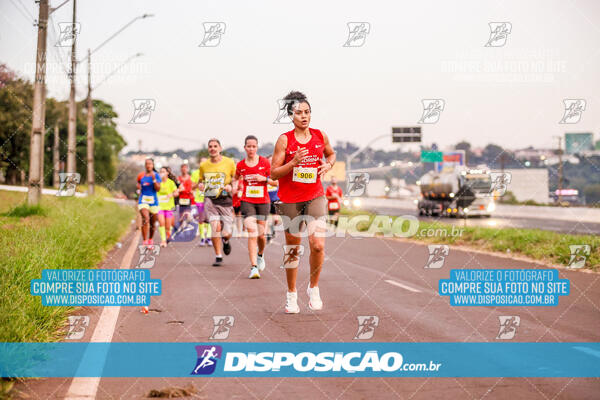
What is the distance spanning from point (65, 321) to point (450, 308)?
4288mm

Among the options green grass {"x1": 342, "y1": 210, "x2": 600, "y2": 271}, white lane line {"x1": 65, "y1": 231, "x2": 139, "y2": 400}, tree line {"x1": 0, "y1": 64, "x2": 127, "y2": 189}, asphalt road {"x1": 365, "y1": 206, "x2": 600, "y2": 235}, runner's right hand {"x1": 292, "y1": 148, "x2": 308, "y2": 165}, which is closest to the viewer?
white lane line {"x1": 65, "y1": 231, "x2": 139, "y2": 400}

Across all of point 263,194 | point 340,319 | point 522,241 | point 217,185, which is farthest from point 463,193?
point 340,319

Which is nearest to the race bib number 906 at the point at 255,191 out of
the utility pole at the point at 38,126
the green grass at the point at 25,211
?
the green grass at the point at 25,211

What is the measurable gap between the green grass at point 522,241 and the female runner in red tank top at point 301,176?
7.13 m

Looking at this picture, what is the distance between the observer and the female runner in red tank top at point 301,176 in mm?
7613

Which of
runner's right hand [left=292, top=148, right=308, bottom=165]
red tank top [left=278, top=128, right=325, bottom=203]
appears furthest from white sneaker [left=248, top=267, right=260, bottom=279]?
runner's right hand [left=292, top=148, right=308, bottom=165]

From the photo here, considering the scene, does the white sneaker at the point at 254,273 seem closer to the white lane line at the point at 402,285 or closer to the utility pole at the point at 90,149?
the white lane line at the point at 402,285

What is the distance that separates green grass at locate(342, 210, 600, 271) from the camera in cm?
1424

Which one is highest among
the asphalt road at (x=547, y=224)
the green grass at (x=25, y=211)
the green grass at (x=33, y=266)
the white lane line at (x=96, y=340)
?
the green grass at (x=25, y=211)

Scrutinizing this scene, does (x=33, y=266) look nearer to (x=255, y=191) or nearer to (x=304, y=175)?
(x=304, y=175)

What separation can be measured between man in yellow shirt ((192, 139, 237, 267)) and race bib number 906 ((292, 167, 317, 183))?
4.98 metres

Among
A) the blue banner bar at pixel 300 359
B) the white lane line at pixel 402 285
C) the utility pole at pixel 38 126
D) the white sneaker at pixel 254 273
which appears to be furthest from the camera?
the utility pole at pixel 38 126

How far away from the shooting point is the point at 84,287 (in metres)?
9.75

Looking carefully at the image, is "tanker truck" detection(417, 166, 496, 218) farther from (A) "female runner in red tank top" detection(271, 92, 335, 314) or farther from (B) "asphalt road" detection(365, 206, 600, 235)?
(A) "female runner in red tank top" detection(271, 92, 335, 314)
